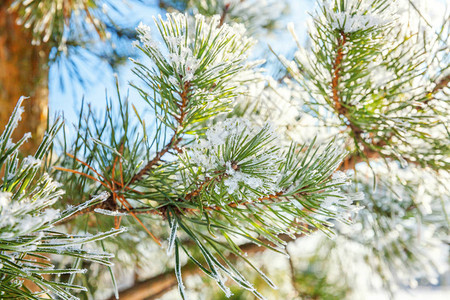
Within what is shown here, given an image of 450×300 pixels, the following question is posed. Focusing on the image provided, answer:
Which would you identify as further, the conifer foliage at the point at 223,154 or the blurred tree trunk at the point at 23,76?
the blurred tree trunk at the point at 23,76

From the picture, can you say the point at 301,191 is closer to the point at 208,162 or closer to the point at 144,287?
the point at 208,162

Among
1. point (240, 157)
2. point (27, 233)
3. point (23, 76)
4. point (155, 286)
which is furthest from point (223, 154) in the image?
point (23, 76)

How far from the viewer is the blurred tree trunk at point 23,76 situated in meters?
0.61

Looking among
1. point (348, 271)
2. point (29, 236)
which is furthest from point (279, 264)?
point (29, 236)

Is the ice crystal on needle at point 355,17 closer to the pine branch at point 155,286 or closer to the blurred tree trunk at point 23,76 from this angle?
the pine branch at point 155,286

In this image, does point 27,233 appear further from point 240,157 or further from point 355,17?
point 355,17

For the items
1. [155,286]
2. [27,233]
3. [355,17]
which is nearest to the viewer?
[27,233]

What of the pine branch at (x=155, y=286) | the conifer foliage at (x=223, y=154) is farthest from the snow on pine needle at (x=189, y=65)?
the pine branch at (x=155, y=286)

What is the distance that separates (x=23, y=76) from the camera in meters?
0.67

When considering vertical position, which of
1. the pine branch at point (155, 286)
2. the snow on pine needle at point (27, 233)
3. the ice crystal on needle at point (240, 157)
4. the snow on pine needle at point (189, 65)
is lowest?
the pine branch at point (155, 286)

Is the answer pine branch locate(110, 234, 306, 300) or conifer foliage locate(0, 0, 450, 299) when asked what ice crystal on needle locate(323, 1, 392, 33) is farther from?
pine branch locate(110, 234, 306, 300)

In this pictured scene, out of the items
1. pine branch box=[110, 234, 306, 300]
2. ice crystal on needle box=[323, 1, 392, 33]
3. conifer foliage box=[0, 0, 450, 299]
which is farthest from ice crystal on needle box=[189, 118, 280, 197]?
pine branch box=[110, 234, 306, 300]

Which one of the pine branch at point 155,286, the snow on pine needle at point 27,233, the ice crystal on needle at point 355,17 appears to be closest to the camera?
the snow on pine needle at point 27,233

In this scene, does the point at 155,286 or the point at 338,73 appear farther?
the point at 155,286
